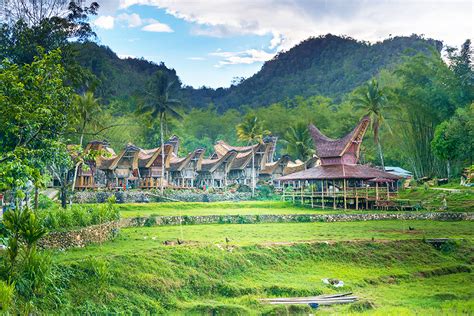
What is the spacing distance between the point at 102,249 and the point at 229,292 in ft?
14.7

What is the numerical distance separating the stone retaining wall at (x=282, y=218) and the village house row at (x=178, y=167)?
17205 mm

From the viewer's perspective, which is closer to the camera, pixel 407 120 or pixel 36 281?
pixel 36 281

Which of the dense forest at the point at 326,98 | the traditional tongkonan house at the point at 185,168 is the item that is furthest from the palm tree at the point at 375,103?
the traditional tongkonan house at the point at 185,168

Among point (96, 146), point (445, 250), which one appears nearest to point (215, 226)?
point (445, 250)

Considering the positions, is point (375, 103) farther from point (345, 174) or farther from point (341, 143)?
point (345, 174)

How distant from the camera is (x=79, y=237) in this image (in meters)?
18.2

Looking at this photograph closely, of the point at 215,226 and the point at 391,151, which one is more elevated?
the point at 391,151

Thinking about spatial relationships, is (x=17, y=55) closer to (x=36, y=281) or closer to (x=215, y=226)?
(x=215, y=226)

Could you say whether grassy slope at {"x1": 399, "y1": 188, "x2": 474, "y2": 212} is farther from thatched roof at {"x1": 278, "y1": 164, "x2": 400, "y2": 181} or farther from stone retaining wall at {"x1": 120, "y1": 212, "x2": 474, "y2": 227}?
thatched roof at {"x1": 278, "y1": 164, "x2": 400, "y2": 181}

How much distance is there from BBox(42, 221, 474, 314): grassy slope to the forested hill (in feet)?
181

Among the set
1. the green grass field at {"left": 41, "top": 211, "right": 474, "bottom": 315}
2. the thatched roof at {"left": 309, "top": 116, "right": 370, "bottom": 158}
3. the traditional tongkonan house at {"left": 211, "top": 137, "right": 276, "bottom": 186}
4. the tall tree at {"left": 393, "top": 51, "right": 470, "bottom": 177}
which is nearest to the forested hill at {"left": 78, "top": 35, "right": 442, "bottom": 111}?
the traditional tongkonan house at {"left": 211, "top": 137, "right": 276, "bottom": 186}

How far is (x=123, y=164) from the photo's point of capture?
150ft

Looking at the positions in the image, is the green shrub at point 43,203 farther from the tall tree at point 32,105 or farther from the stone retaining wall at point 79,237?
the tall tree at point 32,105

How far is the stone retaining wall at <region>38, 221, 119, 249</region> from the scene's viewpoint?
674 inches
